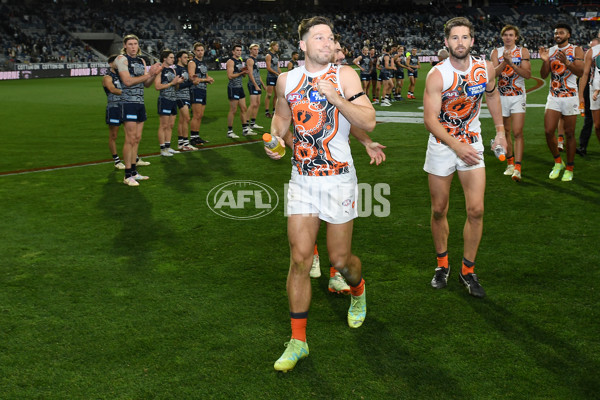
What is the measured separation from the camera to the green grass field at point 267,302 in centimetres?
367

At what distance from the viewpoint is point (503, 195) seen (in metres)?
8.02

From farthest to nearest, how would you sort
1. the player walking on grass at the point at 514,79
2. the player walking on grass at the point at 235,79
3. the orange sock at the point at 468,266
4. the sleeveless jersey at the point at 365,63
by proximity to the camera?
the sleeveless jersey at the point at 365,63
the player walking on grass at the point at 235,79
the player walking on grass at the point at 514,79
the orange sock at the point at 468,266

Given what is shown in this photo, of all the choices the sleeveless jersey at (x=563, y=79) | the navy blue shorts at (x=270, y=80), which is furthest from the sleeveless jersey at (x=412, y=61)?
the sleeveless jersey at (x=563, y=79)

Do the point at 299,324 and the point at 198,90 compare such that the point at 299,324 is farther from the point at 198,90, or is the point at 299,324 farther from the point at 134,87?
the point at 198,90

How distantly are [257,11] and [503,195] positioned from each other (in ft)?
201

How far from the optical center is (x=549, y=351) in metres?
3.94

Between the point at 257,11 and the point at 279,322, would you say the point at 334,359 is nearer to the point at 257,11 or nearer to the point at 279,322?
the point at 279,322

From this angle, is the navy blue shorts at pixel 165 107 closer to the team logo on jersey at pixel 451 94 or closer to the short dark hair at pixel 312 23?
the team logo on jersey at pixel 451 94

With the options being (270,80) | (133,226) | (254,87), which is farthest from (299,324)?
(270,80)

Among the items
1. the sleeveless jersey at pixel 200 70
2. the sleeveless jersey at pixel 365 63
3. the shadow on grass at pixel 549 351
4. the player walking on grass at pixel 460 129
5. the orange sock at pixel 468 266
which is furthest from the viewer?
the sleeveless jersey at pixel 365 63

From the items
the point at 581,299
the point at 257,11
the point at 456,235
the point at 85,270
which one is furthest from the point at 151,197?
the point at 257,11

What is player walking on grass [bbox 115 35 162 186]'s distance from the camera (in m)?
8.79

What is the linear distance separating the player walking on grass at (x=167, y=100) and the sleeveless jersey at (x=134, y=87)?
168 cm

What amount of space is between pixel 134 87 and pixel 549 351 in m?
7.52
